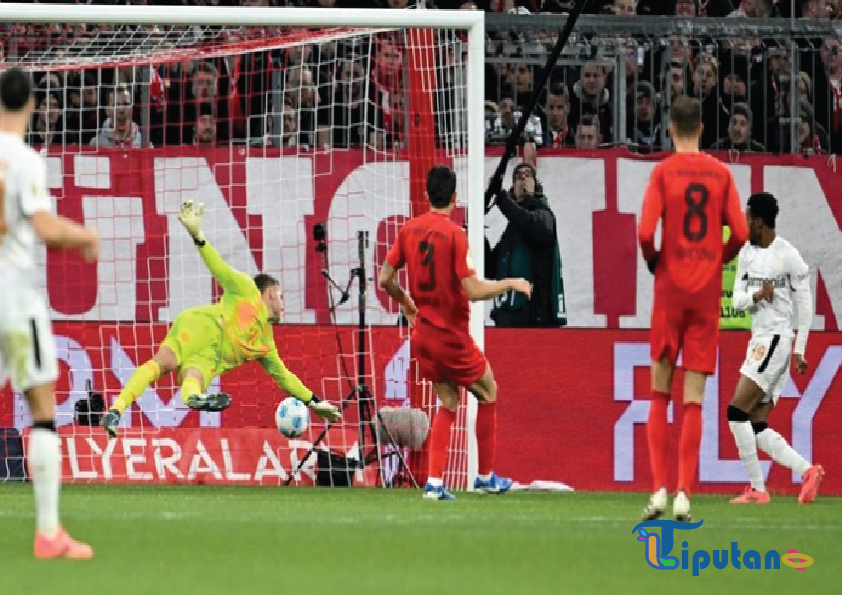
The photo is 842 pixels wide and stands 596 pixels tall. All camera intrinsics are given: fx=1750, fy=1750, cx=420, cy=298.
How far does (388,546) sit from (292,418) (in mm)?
5418

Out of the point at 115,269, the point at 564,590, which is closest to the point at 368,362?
the point at 115,269

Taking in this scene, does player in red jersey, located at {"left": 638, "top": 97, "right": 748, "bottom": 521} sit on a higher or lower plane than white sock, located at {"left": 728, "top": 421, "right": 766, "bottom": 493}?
higher

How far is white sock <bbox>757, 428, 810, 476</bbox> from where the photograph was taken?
12258mm

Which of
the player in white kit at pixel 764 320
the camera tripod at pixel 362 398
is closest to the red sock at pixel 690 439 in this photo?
the player in white kit at pixel 764 320

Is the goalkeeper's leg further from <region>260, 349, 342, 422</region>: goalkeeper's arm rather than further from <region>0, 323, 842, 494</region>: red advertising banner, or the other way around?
<region>0, 323, 842, 494</region>: red advertising banner

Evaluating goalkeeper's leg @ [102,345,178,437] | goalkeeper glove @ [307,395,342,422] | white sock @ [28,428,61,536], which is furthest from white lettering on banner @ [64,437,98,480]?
white sock @ [28,428,61,536]

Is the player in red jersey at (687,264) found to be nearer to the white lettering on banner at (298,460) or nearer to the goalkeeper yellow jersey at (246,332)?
the goalkeeper yellow jersey at (246,332)

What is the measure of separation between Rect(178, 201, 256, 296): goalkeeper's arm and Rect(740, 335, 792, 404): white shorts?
12.3 feet

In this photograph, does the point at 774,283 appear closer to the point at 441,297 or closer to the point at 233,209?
the point at 441,297

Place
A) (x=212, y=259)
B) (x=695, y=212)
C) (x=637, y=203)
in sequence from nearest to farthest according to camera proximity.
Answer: (x=695, y=212)
(x=212, y=259)
(x=637, y=203)

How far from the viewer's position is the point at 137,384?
12820 mm

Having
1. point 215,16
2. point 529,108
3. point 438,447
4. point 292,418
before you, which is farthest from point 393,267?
point 529,108

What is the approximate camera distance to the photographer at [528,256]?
1423 centimetres

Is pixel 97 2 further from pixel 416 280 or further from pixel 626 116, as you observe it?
pixel 416 280
